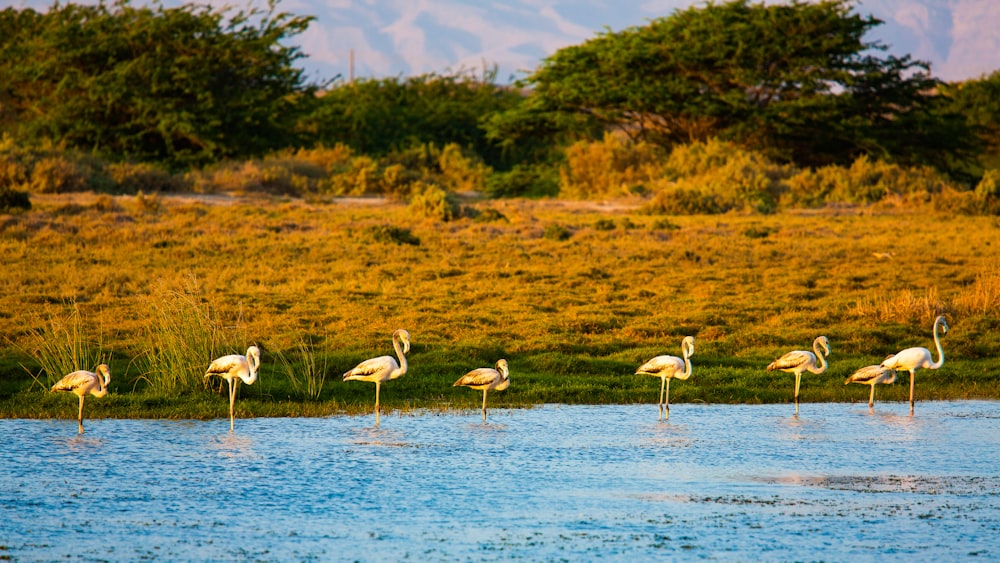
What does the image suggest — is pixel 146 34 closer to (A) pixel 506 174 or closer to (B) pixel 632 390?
(A) pixel 506 174

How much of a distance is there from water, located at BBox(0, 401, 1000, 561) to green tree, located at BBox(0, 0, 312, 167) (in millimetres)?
36896

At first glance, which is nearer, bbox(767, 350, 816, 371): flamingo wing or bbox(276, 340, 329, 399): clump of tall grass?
bbox(767, 350, 816, 371): flamingo wing

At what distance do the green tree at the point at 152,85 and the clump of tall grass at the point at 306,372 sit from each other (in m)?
32.7

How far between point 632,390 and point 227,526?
7.26m

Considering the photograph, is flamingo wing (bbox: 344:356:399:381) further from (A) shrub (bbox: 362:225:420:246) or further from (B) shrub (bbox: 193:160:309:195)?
(B) shrub (bbox: 193:160:309:195)

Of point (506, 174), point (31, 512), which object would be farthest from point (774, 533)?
point (506, 174)

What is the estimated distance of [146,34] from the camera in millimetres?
49188

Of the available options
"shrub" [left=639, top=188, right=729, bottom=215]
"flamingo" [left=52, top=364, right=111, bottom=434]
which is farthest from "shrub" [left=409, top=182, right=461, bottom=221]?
"flamingo" [left=52, top=364, right=111, bottom=434]

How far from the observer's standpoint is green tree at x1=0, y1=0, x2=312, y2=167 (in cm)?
4719

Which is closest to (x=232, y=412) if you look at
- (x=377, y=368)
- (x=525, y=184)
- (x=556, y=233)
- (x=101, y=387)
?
(x=101, y=387)

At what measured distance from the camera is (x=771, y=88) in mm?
46469

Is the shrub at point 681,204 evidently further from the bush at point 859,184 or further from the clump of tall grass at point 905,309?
the clump of tall grass at point 905,309

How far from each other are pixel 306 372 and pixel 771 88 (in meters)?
35.8

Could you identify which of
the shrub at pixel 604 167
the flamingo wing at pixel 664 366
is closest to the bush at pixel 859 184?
the shrub at pixel 604 167
